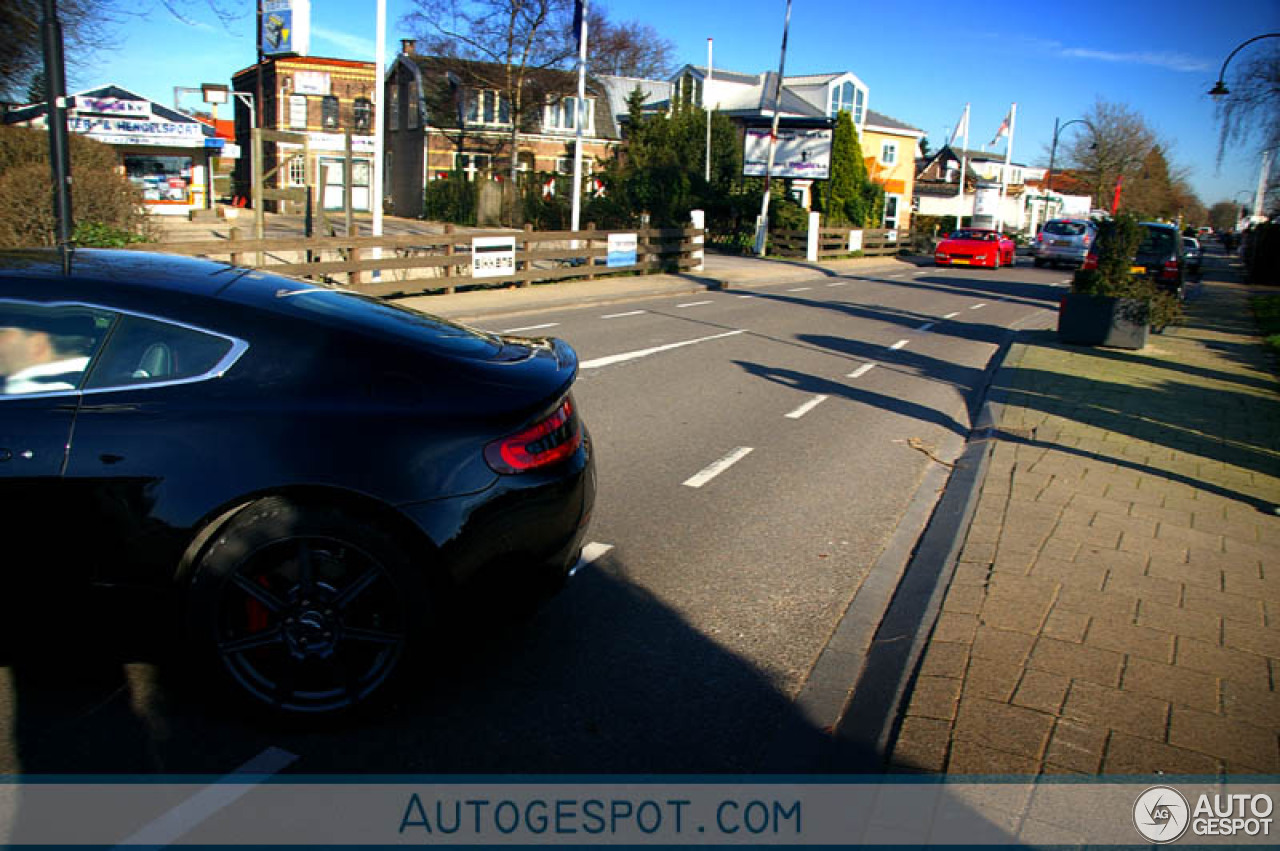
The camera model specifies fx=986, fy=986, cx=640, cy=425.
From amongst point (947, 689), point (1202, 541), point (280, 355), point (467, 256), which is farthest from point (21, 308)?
point (467, 256)

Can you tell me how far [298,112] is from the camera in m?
52.2

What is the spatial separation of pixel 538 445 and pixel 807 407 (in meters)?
6.47

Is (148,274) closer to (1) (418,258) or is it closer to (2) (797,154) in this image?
(1) (418,258)

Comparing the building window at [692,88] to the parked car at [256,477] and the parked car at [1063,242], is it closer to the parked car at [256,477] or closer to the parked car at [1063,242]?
the parked car at [1063,242]

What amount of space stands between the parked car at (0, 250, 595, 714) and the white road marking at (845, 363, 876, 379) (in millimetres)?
8753

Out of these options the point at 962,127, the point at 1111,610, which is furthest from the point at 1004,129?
the point at 1111,610

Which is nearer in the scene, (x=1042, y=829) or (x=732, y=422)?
(x=1042, y=829)

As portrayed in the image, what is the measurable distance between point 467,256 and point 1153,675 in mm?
16515

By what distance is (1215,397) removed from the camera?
10.8 m

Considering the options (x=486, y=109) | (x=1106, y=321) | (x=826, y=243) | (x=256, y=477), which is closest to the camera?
(x=256, y=477)

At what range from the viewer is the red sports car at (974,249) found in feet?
123

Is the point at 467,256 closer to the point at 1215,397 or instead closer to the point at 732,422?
the point at 732,422

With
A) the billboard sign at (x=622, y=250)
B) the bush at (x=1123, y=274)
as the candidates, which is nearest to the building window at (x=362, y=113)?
the billboard sign at (x=622, y=250)

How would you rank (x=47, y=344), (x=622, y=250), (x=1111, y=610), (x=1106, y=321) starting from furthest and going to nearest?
(x=622, y=250) < (x=1106, y=321) < (x=1111, y=610) < (x=47, y=344)
